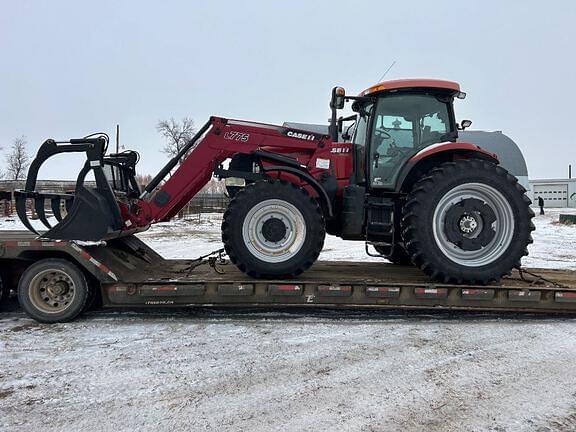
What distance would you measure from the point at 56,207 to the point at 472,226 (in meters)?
5.15

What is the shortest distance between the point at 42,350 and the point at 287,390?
95.7 inches

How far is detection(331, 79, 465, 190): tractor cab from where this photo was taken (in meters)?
5.77

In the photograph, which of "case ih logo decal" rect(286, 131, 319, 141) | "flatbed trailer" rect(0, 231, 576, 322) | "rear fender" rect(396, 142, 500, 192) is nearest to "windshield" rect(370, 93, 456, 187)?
"rear fender" rect(396, 142, 500, 192)

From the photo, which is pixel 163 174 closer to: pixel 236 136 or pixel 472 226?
pixel 236 136

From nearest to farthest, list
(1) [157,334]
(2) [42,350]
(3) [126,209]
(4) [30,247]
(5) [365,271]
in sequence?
(2) [42,350]
(1) [157,334]
(4) [30,247]
(3) [126,209]
(5) [365,271]

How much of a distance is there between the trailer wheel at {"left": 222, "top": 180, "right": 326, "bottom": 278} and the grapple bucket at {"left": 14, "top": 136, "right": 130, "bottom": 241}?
143 cm

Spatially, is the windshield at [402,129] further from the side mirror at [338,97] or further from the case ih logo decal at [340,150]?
the side mirror at [338,97]

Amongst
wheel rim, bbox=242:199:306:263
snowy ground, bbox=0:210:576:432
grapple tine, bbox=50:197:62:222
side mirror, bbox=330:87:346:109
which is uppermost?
side mirror, bbox=330:87:346:109

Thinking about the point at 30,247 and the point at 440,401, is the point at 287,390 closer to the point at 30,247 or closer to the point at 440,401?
the point at 440,401

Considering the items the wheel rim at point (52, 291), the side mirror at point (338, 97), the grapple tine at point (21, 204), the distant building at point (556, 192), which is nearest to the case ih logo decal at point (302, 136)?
the side mirror at point (338, 97)

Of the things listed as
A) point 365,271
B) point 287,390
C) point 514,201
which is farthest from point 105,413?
point 514,201

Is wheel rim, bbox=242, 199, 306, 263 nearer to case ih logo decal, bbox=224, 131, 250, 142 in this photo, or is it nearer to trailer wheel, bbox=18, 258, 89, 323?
case ih logo decal, bbox=224, 131, 250, 142

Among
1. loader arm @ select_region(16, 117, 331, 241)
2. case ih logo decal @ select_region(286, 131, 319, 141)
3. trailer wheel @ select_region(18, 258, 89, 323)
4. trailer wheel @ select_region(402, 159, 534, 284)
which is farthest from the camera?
case ih logo decal @ select_region(286, 131, 319, 141)

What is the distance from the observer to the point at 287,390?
11.2 ft
